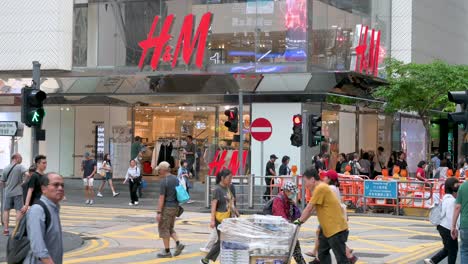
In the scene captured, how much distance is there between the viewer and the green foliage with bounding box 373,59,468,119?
112 ft

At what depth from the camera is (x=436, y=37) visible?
4138 cm

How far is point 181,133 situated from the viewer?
1366 inches

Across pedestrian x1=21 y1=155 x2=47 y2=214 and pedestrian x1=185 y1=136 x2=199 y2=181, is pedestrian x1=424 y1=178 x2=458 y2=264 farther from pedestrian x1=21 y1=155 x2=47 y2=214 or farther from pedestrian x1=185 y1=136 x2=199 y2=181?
pedestrian x1=185 y1=136 x2=199 y2=181

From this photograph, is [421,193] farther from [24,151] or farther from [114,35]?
[24,151]

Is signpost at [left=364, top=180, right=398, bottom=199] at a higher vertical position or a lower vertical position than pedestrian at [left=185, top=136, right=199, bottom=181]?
lower

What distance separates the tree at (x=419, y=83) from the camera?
1340 inches

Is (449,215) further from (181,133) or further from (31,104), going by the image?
(181,133)

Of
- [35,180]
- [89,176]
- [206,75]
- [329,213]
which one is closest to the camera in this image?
[329,213]

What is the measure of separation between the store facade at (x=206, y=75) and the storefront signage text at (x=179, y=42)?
5cm

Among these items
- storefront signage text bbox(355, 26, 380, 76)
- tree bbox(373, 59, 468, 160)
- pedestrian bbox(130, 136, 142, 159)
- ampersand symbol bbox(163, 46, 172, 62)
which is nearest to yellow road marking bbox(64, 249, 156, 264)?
ampersand symbol bbox(163, 46, 172, 62)

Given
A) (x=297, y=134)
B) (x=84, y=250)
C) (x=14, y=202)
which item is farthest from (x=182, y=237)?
(x=297, y=134)

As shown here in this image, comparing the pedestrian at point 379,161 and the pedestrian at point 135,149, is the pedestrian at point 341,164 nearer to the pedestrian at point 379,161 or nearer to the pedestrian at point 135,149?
the pedestrian at point 379,161

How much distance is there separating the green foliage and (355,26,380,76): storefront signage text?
0.64 m

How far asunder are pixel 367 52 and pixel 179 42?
7605 millimetres
